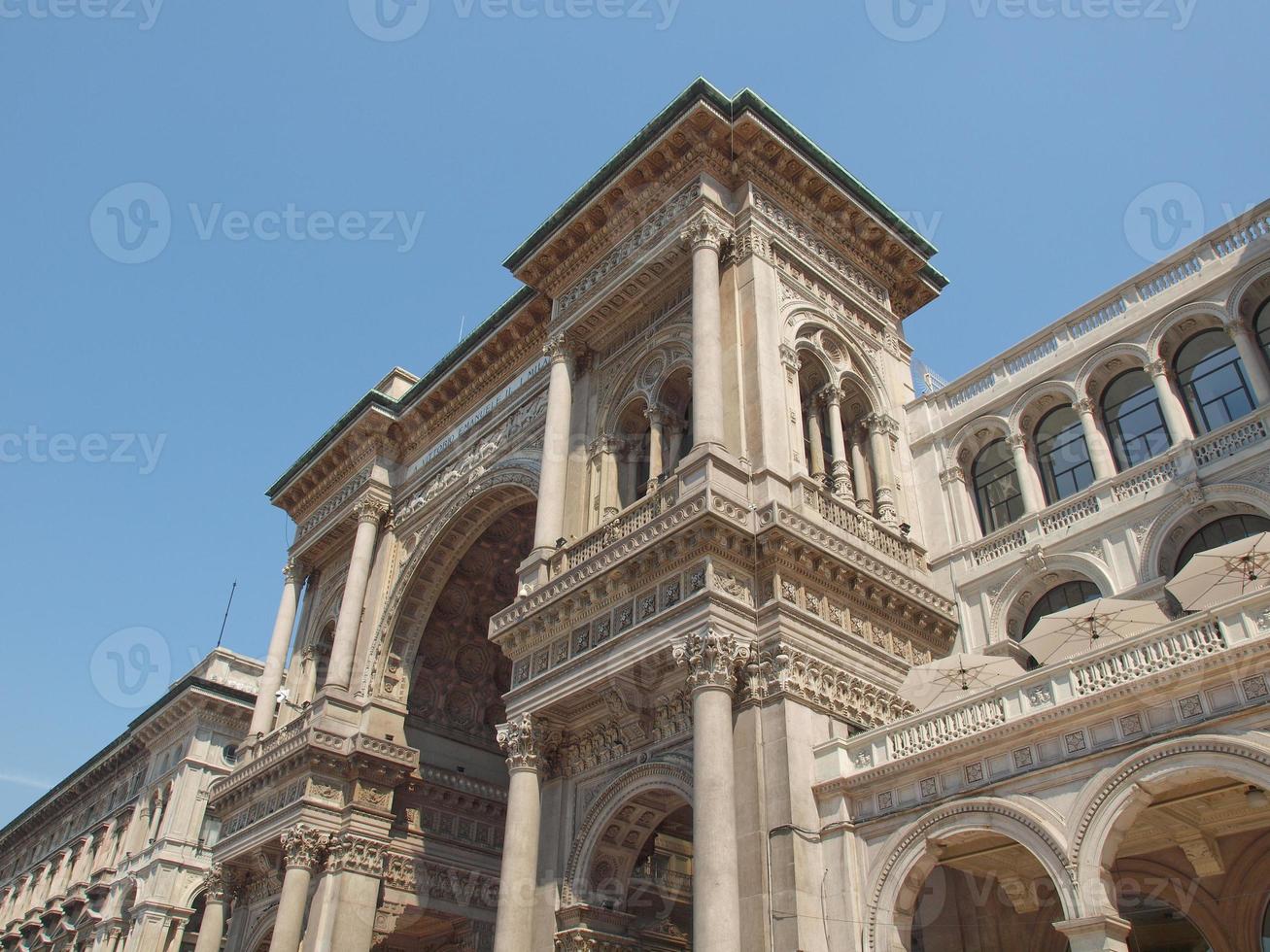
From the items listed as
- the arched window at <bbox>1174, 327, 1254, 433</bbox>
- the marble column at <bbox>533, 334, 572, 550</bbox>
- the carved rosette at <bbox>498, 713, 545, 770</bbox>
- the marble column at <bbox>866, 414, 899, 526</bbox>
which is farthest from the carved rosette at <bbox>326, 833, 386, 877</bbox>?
the arched window at <bbox>1174, 327, 1254, 433</bbox>

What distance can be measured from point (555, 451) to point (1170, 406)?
40.2ft

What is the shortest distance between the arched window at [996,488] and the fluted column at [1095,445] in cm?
173

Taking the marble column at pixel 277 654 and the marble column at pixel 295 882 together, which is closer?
the marble column at pixel 295 882

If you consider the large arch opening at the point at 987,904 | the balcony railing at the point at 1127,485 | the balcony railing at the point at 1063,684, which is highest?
the balcony railing at the point at 1127,485

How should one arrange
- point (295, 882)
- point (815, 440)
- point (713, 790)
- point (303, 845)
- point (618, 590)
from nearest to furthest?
point (713, 790) → point (618, 590) → point (815, 440) → point (295, 882) → point (303, 845)

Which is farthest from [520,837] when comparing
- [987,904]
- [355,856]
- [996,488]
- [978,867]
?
[996,488]

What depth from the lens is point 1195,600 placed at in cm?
1516

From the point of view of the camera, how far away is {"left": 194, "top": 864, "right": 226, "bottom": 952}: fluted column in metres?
28.3

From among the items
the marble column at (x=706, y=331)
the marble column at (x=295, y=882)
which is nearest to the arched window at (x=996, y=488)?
the marble column at (x=706, y=331)

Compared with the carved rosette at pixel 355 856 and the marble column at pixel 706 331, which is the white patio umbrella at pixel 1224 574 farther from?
the carved rosette at pixel 355 856

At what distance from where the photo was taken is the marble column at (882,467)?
72.6 feet

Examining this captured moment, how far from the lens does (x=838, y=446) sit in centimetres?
2239

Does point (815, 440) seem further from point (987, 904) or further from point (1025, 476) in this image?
point (987, 904)

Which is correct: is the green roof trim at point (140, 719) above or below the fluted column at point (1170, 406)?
above
